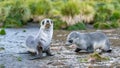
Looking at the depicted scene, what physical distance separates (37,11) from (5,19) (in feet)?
7.19

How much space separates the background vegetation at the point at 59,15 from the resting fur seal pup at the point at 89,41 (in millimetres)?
10350

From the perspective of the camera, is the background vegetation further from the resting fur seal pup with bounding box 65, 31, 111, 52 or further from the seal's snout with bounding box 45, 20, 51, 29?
the seal's snout with bounding box 45, 20, 51, 29

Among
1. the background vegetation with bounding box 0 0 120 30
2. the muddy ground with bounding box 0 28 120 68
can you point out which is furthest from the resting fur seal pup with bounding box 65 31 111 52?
the background vegetation with bounding box 0 0 120 30

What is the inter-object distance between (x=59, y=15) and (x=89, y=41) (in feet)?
43.1

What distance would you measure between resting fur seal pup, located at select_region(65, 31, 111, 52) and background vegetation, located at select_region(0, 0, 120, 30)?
10350mm

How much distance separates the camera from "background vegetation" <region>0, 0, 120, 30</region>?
24.6 m

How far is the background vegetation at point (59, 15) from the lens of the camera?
967 inches

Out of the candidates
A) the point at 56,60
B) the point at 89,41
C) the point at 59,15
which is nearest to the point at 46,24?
the point at 56,60

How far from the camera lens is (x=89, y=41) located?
12.8 m

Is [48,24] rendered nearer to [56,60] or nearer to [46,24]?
[46,24]

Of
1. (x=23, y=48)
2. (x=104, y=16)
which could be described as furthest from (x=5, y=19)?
(x=23, y=48)

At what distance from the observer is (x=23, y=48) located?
14.4 metres

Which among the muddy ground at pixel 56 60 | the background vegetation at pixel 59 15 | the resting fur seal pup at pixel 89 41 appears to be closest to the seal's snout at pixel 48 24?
the resting fur seal pup at pixel 89 41

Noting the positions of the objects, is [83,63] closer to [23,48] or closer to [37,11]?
[23,48]
